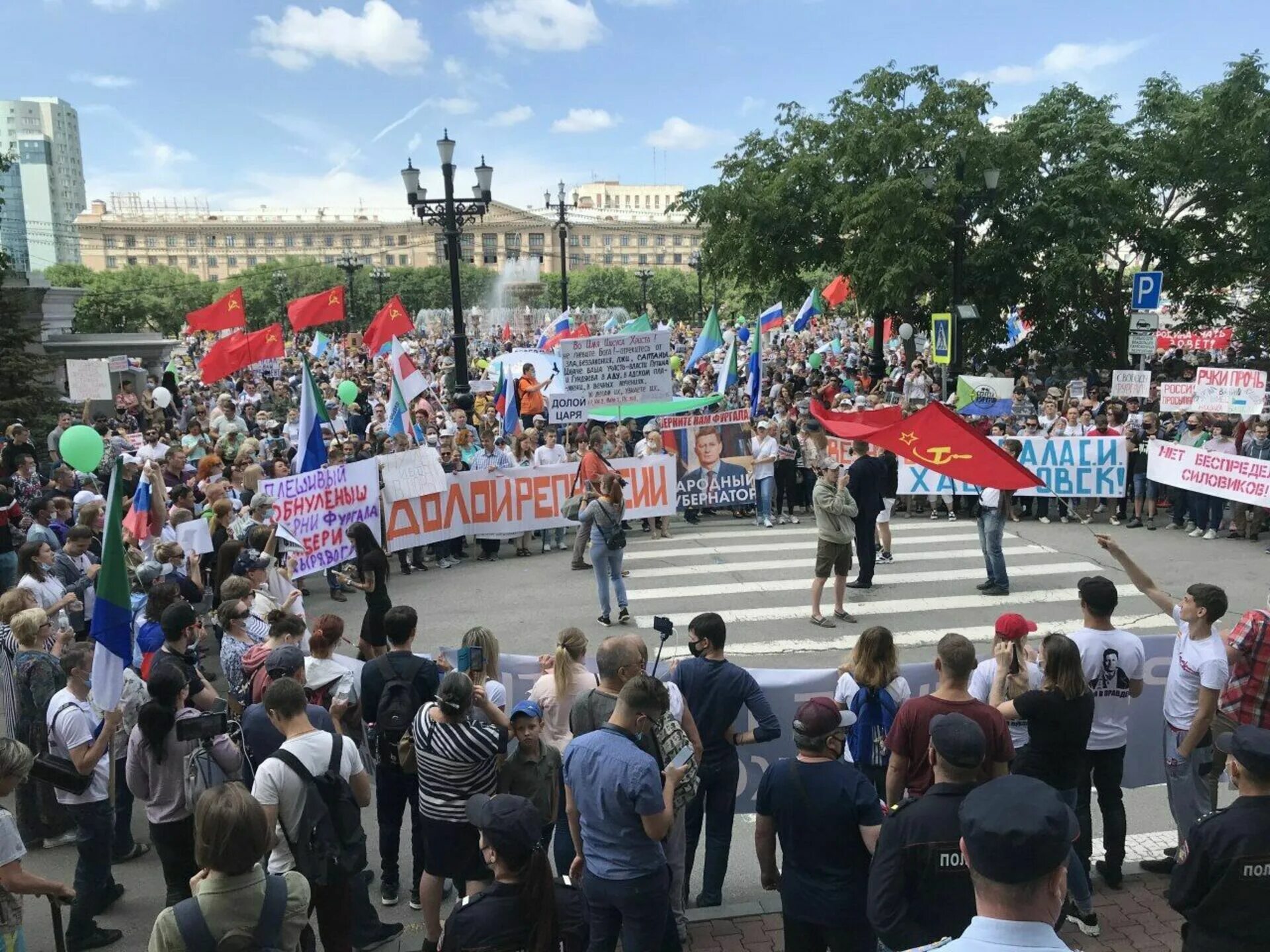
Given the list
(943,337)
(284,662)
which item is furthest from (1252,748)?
(943,337)

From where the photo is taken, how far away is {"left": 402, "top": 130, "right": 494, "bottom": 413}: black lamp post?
707 inches

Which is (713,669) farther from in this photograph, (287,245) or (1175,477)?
(287,245)

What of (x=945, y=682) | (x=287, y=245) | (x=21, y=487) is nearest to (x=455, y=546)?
(x=21, y=487)

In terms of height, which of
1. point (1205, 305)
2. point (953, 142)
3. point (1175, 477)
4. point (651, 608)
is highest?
point (953, 142)

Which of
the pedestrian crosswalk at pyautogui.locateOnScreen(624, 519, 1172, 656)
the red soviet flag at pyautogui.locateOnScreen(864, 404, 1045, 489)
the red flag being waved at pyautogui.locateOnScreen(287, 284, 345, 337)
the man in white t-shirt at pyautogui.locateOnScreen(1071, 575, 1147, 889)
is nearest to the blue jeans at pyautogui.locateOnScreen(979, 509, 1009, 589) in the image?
the pedestrian crosswalk at pyautogui.locateOnScreen(624, 519, 1172, 656)

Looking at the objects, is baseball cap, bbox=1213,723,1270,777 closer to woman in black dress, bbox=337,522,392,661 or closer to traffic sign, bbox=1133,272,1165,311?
woman in black dress, bbox=337,522,392,661

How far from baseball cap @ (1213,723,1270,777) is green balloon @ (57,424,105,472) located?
12004mm

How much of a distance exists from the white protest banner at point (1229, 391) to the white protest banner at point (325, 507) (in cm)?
1242

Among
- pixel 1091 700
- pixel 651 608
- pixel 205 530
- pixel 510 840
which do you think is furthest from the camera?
pixel 651 608

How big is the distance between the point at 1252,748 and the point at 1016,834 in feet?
5.89

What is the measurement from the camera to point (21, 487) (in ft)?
39.8

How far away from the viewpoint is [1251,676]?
17.7 ft

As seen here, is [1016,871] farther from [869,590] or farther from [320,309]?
[320,309]

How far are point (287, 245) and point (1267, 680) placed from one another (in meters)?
163
